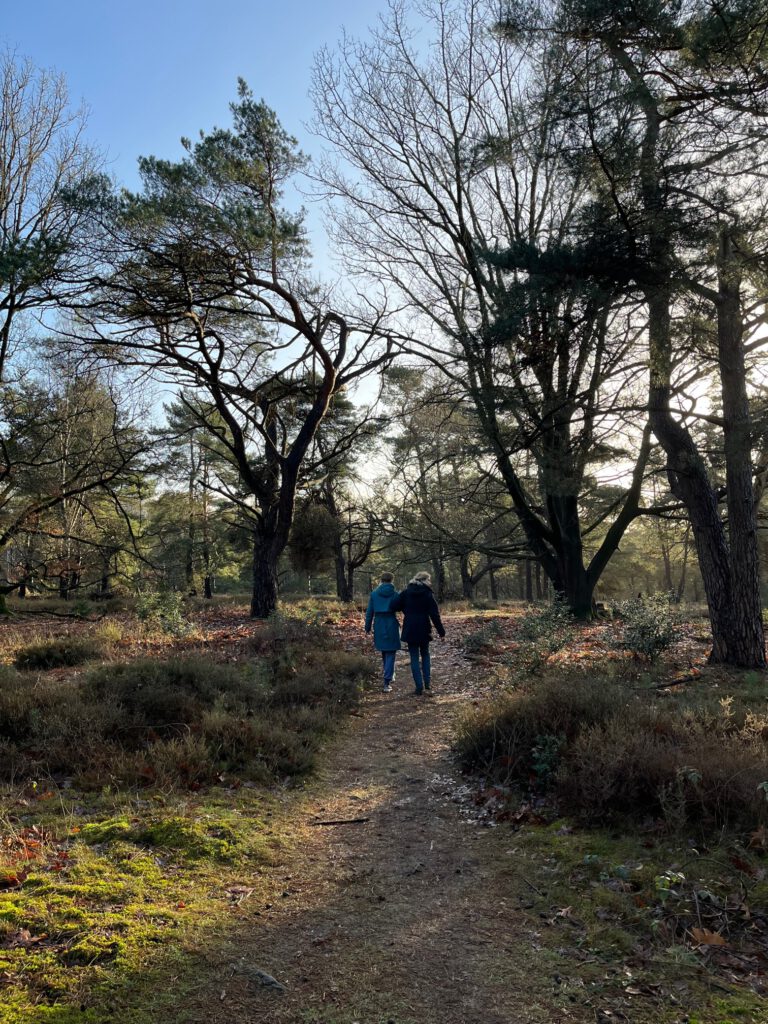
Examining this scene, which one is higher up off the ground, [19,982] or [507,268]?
[507,268]

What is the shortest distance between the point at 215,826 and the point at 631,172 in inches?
309

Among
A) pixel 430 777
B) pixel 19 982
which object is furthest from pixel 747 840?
pixel 19 982

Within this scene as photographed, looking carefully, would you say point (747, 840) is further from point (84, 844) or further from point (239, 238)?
point (239, 238)

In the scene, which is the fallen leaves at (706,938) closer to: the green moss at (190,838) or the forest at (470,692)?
the forest at (470,692)

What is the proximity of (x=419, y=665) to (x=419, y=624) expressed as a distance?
745 millimetres

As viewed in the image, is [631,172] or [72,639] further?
[72,639]

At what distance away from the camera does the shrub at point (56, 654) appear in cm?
1021

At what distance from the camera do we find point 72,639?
11.2 m

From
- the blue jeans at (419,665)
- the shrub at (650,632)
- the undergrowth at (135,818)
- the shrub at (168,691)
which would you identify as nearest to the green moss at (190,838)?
the undergrowth at (135,818)

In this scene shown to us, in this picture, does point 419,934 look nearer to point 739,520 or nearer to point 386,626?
point 386,626

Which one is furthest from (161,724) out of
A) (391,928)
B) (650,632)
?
(650,632)

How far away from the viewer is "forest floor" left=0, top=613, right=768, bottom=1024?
2.82m

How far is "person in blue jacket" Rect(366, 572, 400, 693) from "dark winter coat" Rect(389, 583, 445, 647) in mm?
288

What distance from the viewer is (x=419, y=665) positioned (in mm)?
10016
